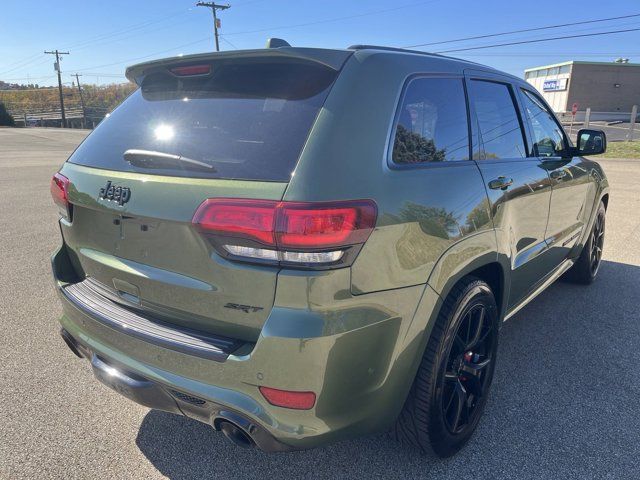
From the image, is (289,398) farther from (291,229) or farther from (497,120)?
(497,120)

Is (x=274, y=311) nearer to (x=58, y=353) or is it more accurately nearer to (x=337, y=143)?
(x=337, y=143)

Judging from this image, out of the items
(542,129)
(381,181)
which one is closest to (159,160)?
(381,181)

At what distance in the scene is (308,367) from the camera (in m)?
1.67

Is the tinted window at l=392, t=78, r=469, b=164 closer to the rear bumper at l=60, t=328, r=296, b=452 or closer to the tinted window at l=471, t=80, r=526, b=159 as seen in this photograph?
the tinted window at l=471, t=80, r=526, b=159

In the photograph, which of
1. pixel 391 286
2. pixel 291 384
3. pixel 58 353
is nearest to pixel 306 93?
pixel 391 286

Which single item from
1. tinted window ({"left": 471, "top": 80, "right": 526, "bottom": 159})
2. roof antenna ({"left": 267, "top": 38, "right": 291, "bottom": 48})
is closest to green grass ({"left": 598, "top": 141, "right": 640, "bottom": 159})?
→ tinted window ({"left": 471, "top": 80, "right": 526, "bottom": 159})

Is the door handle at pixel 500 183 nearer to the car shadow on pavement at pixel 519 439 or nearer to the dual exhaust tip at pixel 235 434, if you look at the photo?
the car shadow on pavement at pixel 519 439

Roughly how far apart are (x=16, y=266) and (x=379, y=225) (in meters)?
4.61

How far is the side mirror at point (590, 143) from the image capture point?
380cm

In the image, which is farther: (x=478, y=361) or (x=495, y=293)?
(x=495, y=293)

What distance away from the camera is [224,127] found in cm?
194

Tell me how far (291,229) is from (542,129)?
101 inches

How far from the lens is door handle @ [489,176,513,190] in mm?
2480

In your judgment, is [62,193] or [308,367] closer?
[308,367]
